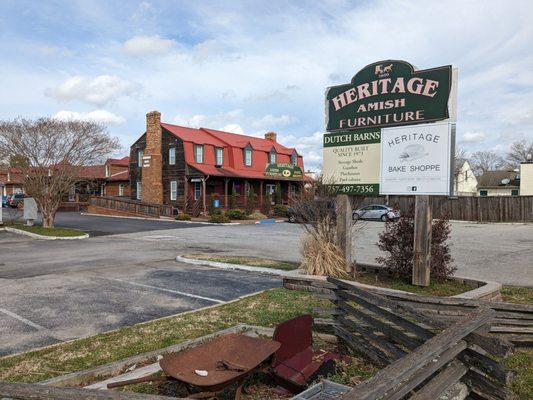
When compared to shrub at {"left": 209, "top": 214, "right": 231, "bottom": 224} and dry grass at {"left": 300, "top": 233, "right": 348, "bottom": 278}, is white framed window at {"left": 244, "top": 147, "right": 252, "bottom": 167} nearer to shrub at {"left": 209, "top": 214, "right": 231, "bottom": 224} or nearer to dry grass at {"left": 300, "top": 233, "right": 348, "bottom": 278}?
shrub at {"left": 209, "top": 214, "right": 231, "bottom": 224}

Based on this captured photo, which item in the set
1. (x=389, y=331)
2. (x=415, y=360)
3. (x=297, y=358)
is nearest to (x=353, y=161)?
(x=389, y=331)

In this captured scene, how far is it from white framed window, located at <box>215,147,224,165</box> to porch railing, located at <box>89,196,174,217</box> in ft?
22.2

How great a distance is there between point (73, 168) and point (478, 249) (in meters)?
19.6

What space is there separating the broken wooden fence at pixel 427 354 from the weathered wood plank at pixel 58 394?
1256 mm

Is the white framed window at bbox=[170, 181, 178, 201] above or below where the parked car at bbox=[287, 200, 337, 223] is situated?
above

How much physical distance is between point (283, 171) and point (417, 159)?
33.5m

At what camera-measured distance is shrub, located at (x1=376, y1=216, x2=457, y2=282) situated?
891cm

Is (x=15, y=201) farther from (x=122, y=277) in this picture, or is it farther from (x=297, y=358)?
(x=297, y=358)

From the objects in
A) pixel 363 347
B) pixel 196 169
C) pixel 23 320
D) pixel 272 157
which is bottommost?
pixel 23 320

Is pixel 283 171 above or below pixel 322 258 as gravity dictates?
above

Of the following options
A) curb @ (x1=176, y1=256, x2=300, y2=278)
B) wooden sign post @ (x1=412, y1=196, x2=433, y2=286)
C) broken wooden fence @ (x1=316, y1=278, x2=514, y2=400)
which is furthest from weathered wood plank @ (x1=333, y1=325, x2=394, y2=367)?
curb @ (x1=176, y1=256, x2=300, y2=278)

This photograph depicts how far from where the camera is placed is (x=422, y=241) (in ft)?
27.8

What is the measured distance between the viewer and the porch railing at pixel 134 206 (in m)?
36.5

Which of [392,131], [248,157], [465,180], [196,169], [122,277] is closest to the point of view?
[392,131]
